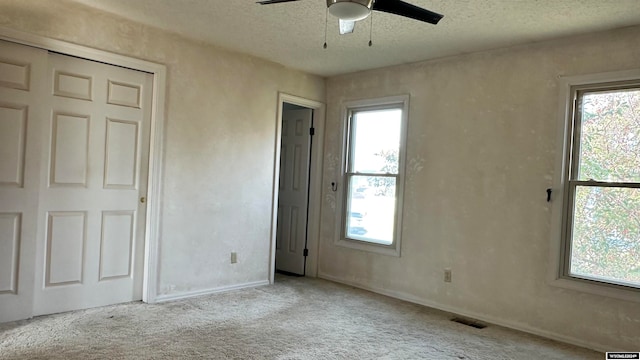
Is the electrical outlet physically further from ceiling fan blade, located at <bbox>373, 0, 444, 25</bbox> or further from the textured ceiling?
ceiling fan blade, located at <bbox>373, 0, 444, 25</bbox>

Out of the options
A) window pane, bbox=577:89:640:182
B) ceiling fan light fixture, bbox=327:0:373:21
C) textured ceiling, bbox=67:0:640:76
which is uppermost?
textured ceiling, bbox=67:0:640:76

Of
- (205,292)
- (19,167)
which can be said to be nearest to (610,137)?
(205,292)

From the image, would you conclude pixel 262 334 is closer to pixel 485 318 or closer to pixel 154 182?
pixel 154 182

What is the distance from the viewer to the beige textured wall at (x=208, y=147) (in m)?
3.83

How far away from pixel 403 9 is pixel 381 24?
1.32 metres

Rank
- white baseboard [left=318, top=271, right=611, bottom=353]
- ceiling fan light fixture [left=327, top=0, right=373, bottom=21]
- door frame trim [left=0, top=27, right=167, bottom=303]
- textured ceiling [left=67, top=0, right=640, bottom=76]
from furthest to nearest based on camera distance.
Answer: door frame trim [left=0, top=27, right=167, bottom=303], white baseboard [left=318, top=271, right=611, bottom=353], textured ceiling [left=67, top=0, right=640, bottom=76], ceiling fan light fixture [left=327, top=0, right=373, bottom=21]

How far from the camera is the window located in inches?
130

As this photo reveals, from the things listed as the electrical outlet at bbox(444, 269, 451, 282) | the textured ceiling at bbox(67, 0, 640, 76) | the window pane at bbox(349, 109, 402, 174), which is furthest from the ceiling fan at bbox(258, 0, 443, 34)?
the electrical outlet at bbox(444, 269, 451, 282)

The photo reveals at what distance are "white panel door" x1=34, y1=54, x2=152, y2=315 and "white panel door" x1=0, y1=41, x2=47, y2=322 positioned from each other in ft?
0.24

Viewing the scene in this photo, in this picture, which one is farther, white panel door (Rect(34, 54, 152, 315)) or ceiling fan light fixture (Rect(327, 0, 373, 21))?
white panel door (Rect(34, 54, 152, 315))

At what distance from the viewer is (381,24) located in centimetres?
354

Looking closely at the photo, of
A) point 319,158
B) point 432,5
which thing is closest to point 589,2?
point 432,5

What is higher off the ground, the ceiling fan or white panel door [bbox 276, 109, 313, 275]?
the ceiling fan

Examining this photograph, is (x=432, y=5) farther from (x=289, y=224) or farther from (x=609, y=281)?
(x=289, y=224)
